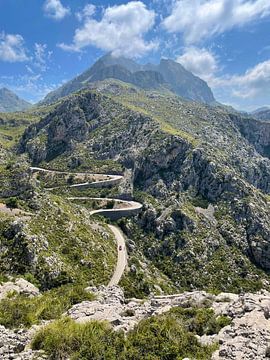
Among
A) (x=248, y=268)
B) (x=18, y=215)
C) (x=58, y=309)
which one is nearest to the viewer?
(x=58, y=309)

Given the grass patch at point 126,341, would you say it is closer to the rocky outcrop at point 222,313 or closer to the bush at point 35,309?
the rocky outcrop at point 222,313

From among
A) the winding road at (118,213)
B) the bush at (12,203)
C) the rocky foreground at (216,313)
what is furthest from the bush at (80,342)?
the bush at (12,203)

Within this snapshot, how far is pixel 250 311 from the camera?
132 feet

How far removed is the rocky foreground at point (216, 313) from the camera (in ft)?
108

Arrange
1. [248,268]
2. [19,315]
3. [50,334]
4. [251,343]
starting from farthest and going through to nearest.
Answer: [248,268], [19,315], [50,334], [251,343]

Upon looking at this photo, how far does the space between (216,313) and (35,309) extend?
76.5 feet

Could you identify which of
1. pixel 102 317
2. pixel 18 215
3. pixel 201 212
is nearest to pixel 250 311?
pixel 102 317

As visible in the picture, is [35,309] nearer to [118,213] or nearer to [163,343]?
[163,343]

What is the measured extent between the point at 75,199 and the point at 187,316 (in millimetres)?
132756

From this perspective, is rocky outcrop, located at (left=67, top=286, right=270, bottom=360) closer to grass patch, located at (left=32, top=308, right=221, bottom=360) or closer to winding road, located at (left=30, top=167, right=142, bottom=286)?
grass patch, located at (left=32, top=308, right=221, bottom=360)

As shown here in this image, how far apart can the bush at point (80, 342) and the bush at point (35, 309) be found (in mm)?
8177

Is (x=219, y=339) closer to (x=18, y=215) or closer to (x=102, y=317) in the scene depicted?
(x=102, y=317)

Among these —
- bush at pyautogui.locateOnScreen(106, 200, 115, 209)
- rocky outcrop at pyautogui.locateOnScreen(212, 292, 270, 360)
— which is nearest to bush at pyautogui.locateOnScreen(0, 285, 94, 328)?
rocky outcrop at pyautogui.locateOnScreen(212, 292, 270, 360)

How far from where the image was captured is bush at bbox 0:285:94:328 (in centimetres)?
4322
